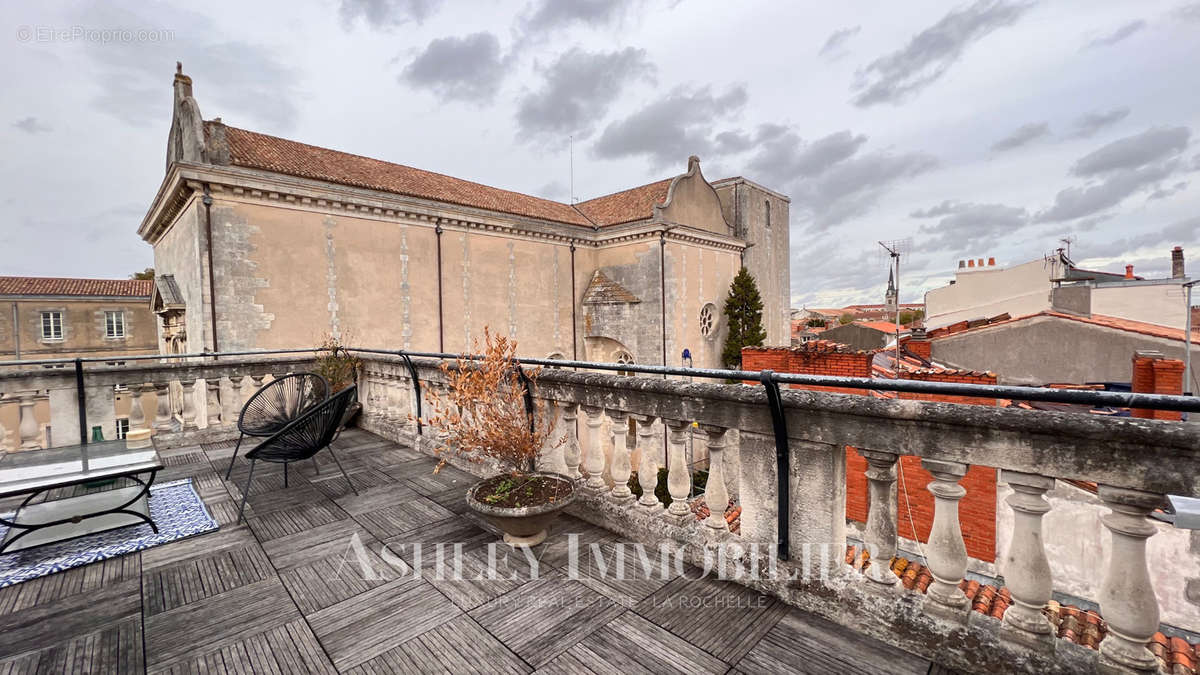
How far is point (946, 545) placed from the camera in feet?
5.93

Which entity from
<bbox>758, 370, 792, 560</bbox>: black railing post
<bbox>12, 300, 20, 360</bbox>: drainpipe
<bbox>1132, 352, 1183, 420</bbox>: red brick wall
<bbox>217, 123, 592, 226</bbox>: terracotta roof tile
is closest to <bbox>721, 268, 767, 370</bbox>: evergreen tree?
<bbox>217, 123, 592, 226</bbox>: terracotta roof tile

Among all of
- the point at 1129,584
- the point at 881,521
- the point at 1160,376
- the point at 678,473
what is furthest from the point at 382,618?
the point at 1160,376

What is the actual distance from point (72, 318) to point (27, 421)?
27.3m

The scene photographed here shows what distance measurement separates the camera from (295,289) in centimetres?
1062

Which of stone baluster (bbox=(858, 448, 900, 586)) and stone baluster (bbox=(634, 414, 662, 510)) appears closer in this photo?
stone baluster (bbox=(858, 448, 900, 586))

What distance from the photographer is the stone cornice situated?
9.56 metres

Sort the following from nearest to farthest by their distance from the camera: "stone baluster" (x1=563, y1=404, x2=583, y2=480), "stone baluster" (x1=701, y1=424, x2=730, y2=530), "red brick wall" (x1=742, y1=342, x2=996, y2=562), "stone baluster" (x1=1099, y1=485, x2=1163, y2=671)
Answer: "stone baluster" (x1=1099, y1=485, x2=1163, y2=671) → "stone baluster" (x1=701, y1=424, x2=730, y2=530) → "stone baluster" (x1=563, y1=404, x2=583, y2=480) → "red brick wall" (x1=742, y1=342, x2=996, y2=562)

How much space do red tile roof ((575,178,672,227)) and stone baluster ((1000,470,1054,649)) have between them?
1612 centimetres

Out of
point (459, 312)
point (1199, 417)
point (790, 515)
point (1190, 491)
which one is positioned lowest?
point (1199, 417)

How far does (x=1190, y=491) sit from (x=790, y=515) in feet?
3.99

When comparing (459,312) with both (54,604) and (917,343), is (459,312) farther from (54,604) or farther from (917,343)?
(917,343)

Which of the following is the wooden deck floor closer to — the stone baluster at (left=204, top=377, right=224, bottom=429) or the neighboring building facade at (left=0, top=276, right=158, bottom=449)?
the stone baluster at (left=204, top=377, right=224, bottom=429)

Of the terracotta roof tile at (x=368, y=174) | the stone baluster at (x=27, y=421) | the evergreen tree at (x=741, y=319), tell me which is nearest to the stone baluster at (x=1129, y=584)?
the stone baluster at (x=27, y=421)

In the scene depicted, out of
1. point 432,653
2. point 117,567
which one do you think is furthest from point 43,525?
point 432,653
